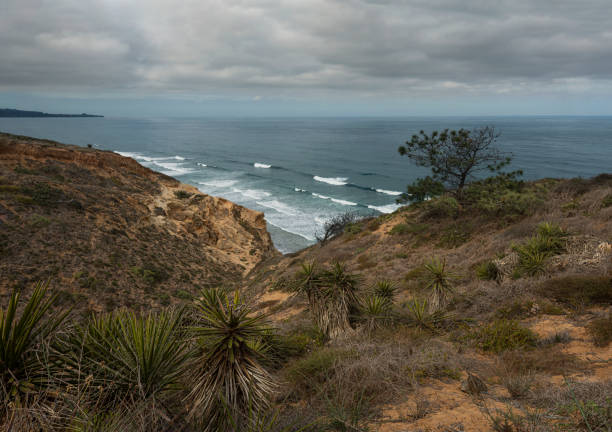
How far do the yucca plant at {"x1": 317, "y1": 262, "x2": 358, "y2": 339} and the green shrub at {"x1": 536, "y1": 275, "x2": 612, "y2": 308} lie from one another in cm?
431

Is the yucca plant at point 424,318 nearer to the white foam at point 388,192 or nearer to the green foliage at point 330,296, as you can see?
the green foliage at point 330,296

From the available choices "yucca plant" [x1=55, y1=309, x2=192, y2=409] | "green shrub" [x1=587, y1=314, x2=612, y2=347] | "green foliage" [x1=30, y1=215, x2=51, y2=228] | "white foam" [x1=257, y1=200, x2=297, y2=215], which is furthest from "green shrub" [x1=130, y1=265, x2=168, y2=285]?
"white foam" [x1=257, y1=200, x2=297, y2=215]

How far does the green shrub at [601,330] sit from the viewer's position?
5.32m

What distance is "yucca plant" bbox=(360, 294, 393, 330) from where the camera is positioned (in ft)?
21.5

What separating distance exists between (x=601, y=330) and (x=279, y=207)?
47.0 metres

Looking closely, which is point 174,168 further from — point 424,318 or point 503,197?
point 424,318

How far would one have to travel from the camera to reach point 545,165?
6378 cm

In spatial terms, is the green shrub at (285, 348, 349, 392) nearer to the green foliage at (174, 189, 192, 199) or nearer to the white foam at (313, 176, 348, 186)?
the green foliage at (174, 189, 192, 199)

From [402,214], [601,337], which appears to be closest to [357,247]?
[402,214]

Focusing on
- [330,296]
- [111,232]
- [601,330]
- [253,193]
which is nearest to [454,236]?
[601,330]

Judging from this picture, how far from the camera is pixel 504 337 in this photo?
5.77m

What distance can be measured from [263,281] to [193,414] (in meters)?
18.0

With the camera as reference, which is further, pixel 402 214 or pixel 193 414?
pixel 402 214

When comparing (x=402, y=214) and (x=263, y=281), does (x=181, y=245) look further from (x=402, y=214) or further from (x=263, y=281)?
(x=402, y=214)
